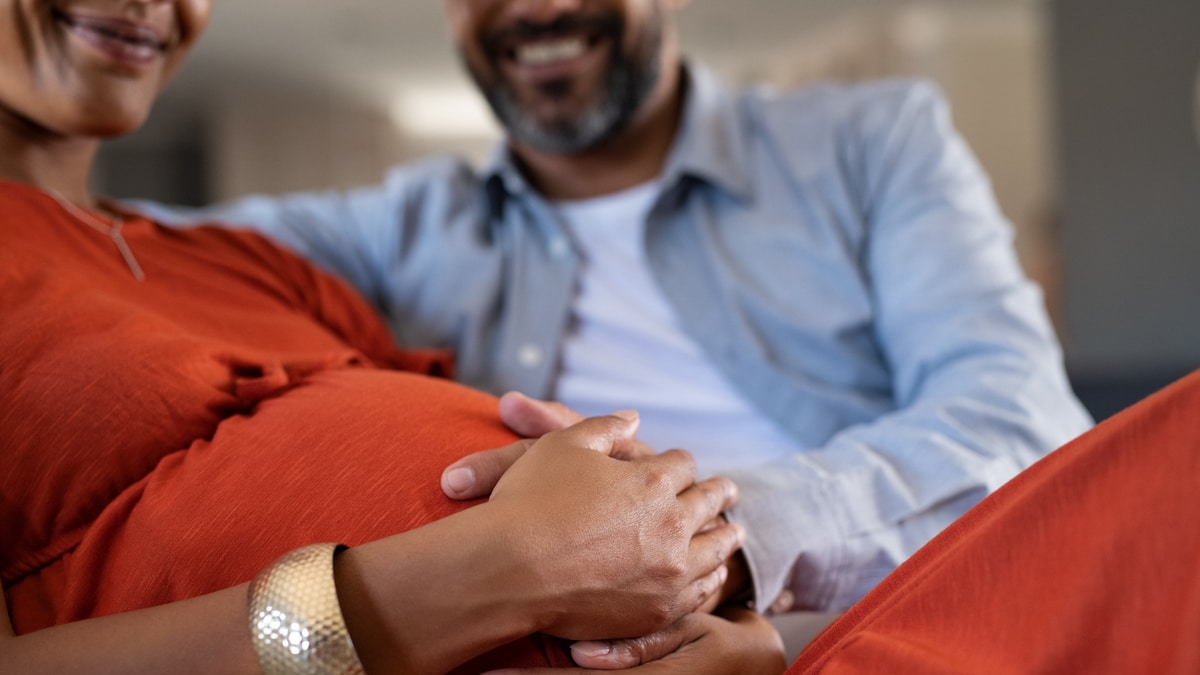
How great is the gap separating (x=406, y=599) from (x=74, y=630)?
0.61ft

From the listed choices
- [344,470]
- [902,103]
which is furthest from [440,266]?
[344,470]

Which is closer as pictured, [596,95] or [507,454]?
[507,454]

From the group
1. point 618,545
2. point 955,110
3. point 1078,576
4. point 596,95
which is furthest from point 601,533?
point 955,110

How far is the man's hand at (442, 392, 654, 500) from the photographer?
0.65m

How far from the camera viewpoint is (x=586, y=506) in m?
0.62

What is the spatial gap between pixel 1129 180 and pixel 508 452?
3.68 meters

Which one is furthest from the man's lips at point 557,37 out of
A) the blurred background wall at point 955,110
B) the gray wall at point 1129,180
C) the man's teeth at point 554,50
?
the gray wall at point 1129,180

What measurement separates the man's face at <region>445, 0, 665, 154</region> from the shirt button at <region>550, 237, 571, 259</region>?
0.13 metres

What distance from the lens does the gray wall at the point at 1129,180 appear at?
11.8ft

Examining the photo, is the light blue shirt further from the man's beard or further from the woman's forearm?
the woman's forearm

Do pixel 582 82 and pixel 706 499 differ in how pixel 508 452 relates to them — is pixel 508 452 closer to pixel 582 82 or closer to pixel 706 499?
pixel 706 499

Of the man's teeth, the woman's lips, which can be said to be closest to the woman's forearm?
the woman's lips

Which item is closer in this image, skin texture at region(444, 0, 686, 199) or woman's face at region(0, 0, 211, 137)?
woman's face at region(0, 0, 211, 137)

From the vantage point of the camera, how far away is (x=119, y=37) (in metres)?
0.88
